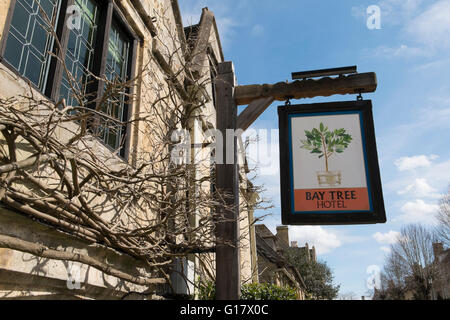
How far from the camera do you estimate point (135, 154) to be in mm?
5375

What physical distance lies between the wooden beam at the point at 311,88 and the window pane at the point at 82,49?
2001mm

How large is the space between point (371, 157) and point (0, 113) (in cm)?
Answer: 354

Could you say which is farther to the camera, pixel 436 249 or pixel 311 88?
pixel 436 249

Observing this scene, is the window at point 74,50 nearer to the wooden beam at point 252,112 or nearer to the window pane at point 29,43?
the window pane at point 29,43

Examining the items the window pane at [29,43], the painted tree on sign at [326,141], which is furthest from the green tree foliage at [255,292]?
the window pane at [29,43]

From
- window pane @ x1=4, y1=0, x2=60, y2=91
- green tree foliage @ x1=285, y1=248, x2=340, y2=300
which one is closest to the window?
window pane @ x1=4, y1=0, x2=60, y2=91

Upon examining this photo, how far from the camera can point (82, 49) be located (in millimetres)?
4902

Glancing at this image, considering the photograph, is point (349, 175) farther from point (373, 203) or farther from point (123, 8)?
point (123, 8)

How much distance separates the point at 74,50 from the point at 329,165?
342 cm

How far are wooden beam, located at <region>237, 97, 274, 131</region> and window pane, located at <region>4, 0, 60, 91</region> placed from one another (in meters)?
2.29

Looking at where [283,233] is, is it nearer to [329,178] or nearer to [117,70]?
[117,70]

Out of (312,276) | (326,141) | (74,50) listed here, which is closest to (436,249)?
(312,276)

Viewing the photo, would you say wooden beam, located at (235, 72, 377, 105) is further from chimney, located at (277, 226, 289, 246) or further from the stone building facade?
chimney, located at (277, 226, 289, 246)
